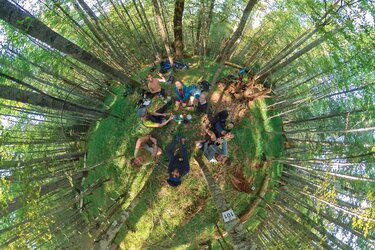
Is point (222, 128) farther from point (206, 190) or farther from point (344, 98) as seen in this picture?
point (344, 98)

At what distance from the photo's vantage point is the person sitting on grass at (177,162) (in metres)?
4.96

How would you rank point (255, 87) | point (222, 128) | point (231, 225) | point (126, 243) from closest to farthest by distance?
point (231, 225), point (222, 128), point (126, 243), point (255, 87)

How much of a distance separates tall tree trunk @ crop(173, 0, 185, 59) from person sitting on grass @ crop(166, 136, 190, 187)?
79.3 inches

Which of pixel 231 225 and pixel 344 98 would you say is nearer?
pixel 231 225

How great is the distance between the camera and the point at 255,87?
600cm

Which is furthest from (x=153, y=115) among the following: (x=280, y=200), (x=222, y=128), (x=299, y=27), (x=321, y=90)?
(x=321, y=90)

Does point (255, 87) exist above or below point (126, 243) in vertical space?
above

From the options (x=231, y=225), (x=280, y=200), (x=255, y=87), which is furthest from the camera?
(x=280, y=200)

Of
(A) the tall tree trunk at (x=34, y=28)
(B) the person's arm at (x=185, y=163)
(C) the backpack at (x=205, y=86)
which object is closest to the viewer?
(A) the tall tree trunk at (x=34, y=28)

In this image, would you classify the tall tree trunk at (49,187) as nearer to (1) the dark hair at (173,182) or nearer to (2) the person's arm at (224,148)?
(1) the dark hair at (173,182)

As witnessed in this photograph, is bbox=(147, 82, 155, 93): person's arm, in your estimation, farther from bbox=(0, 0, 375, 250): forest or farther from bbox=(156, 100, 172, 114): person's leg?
bbox=(156, 100, 172, 114): person's leg

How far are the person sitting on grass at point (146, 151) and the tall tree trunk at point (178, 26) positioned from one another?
196cm

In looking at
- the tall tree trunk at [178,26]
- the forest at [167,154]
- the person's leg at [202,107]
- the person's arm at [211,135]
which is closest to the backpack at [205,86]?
the forest at [167,154]

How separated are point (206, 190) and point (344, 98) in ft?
14.1
